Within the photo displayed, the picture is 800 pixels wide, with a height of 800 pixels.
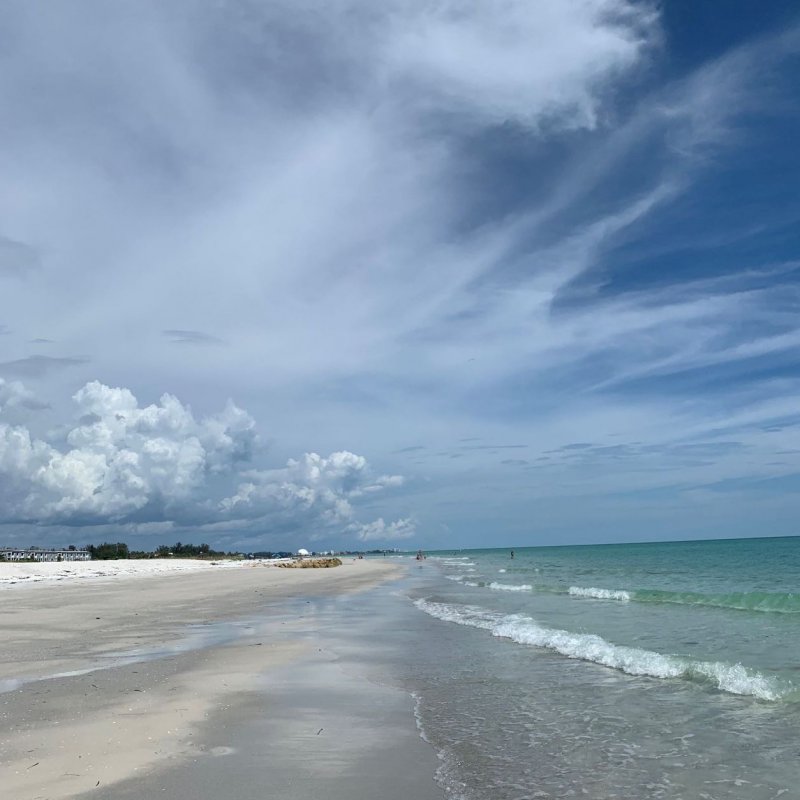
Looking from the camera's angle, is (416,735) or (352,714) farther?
(352,714)

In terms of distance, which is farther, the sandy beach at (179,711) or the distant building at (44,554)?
the distant building at (44,554)

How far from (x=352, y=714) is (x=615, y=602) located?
74.7ft

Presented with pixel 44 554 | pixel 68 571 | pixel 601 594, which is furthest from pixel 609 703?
pixel 44 554

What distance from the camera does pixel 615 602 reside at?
30.1 meters

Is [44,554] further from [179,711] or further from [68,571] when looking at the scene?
[179,711]

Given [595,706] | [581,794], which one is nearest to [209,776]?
[581,794]

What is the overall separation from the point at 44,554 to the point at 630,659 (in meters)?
116

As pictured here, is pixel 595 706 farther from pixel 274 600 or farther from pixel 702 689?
pixel 274 600

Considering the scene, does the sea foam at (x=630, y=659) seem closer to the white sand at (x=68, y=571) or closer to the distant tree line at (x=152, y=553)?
the white sand at (x=68, y=571)

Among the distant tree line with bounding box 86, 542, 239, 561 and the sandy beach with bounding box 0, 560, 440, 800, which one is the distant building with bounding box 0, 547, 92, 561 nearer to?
the distant tree line with bounding box 86, 542, 239, 561

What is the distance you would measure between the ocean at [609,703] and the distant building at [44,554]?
95534 millimetres

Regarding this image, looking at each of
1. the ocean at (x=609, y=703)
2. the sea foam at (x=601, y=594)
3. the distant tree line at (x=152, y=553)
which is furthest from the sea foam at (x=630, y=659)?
the distant tree line at (x=152, y=553)

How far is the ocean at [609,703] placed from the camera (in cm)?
750

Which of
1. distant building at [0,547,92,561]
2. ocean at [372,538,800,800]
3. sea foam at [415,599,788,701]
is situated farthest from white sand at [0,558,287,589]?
ocean at [372,538,800,800]
